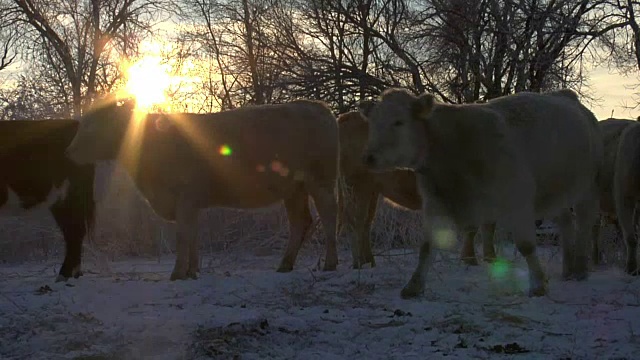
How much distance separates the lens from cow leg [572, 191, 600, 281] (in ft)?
25.7

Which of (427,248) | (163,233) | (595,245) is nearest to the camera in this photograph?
(427,248)

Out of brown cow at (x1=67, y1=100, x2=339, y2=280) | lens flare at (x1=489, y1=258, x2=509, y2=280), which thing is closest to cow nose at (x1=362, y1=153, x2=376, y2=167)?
lens flare at (x1=489, y1=258, x2=509, y2=280)

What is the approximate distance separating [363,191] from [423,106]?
125 inches

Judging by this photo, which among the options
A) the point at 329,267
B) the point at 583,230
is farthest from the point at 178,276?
the point at 583,230

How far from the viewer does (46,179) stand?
27.9ft

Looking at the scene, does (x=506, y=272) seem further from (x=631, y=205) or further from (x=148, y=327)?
(x=148, y=327)

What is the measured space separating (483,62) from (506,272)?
980 centimetres

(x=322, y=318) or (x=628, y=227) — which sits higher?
(x=628, y=227)

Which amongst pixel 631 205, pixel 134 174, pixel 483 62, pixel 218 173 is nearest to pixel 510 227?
pixel 631 205

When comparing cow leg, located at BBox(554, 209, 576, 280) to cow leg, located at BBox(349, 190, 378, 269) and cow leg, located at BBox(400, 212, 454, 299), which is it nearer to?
cow leg, located at BBox(400, 212, 454, 299)

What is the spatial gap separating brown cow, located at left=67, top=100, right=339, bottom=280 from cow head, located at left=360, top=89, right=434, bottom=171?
245 centimetres

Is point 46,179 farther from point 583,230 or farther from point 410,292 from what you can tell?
point 583,230

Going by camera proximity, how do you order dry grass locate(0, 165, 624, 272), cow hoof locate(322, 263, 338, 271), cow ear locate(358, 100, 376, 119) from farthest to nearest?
dry grass locate(0, 165, 624, 272) → cow hoof locate(322, 263, 338, 271) → cow ear locate(358, 100, 376, 119)

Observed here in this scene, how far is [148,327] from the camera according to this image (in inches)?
199
